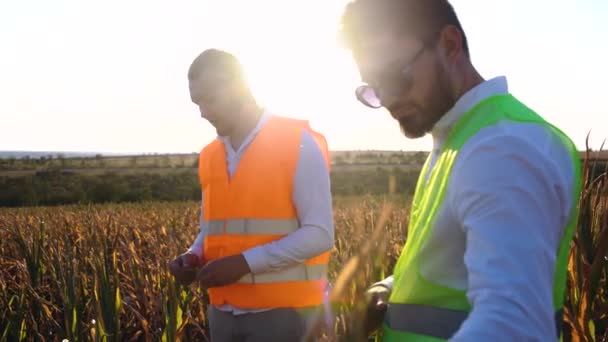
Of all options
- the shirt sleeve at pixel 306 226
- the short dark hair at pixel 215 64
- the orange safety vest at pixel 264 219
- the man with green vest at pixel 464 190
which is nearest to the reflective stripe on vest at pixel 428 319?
the man with green vest at pixel 464 190

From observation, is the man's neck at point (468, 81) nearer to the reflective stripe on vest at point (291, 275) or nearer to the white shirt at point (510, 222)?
the white shirt at point (510, 222)

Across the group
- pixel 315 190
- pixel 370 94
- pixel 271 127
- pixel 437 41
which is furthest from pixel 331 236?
pixel 437 41

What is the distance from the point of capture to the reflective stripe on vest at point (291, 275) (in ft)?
9.12

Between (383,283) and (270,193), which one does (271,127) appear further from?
(383,283)

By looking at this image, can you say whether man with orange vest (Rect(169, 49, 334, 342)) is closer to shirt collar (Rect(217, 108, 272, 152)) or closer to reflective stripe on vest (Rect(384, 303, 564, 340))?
shirt collar (Rect(217, 108, 272, 152))

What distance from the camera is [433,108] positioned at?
134 centimetres

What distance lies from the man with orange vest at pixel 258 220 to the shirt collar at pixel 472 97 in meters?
1.45

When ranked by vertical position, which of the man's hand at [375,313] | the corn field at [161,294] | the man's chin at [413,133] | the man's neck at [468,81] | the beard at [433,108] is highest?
the man's neck at [468,81]

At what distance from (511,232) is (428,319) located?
1.29ft

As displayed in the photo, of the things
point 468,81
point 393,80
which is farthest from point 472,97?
point 393,80

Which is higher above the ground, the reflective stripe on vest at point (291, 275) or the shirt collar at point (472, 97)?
the shirt collar at point (472, 97)

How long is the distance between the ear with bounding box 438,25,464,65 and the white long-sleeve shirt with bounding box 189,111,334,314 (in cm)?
150

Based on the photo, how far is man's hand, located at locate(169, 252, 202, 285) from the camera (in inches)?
115

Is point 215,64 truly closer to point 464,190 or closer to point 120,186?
point 464,190
